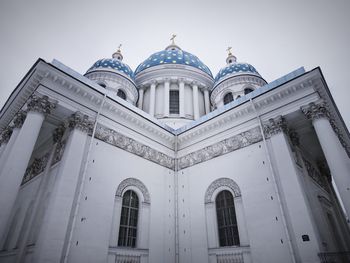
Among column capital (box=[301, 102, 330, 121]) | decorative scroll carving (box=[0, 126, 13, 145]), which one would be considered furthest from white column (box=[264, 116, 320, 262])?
decorative scroll carving (box=[0, 126, 13, 145])

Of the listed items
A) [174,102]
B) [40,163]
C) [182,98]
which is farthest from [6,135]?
[182,98]

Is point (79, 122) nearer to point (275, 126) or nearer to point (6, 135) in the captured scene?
point (6, 135)

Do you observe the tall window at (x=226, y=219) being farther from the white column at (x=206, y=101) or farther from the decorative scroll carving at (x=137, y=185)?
the white column at (x=206, y=101)

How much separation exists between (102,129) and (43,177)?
315cm

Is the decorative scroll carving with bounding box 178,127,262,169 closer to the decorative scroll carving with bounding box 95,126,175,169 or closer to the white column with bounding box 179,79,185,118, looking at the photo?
the decorative scroll carving with bounding box 95,126,175,169

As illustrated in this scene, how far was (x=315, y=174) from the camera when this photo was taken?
12266 millimetres

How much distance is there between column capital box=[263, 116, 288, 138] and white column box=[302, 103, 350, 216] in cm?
99

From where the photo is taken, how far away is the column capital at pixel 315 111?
893 centimetres

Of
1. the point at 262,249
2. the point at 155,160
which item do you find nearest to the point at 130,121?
the point at 155,160

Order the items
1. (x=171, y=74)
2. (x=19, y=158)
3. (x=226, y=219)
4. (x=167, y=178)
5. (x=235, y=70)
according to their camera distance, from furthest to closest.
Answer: (x=171, y=74) < (x=235, y=70) < (x=167, y=178) < (x=226, y=219) < (x=19, y=158)

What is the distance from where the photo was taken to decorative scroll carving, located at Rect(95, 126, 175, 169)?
34.3 ft

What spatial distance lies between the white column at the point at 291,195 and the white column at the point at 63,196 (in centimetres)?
784

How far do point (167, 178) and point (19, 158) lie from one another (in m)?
7.18

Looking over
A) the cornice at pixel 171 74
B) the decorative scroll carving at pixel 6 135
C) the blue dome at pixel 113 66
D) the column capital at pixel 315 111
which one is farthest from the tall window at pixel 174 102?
the decorative scroll carving at pixel 6 135
